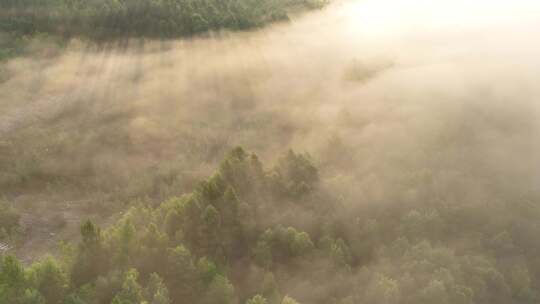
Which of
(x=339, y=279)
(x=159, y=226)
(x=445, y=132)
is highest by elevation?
(x=159, y=226)

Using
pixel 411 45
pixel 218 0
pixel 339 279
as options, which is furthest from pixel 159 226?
pixel 411 45

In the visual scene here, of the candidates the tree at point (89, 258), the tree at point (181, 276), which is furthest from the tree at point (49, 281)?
the tree at point (181, 276)

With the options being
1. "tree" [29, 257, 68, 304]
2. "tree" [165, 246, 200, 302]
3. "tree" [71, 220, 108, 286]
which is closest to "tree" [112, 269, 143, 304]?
"tree" [71, 220, 108, 286]

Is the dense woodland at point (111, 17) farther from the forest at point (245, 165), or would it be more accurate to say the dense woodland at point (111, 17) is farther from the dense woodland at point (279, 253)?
the dense woodland at point (279, 253)

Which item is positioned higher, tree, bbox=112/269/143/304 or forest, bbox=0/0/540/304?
tree, bbox=112/269/143/304

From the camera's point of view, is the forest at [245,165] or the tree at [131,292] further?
the forest at [245,165]

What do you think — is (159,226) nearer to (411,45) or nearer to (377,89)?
(377,89)

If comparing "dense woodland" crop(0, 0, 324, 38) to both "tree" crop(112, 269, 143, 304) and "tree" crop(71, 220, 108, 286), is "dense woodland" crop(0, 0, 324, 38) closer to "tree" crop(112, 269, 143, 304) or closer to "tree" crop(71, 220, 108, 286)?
"tree" crop(71, 220, 108, 286)

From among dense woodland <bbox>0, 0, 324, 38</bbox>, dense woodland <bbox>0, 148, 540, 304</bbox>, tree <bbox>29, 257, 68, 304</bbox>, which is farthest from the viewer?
dense woodland <bbox>0, 0, 324, 38</bbox>
